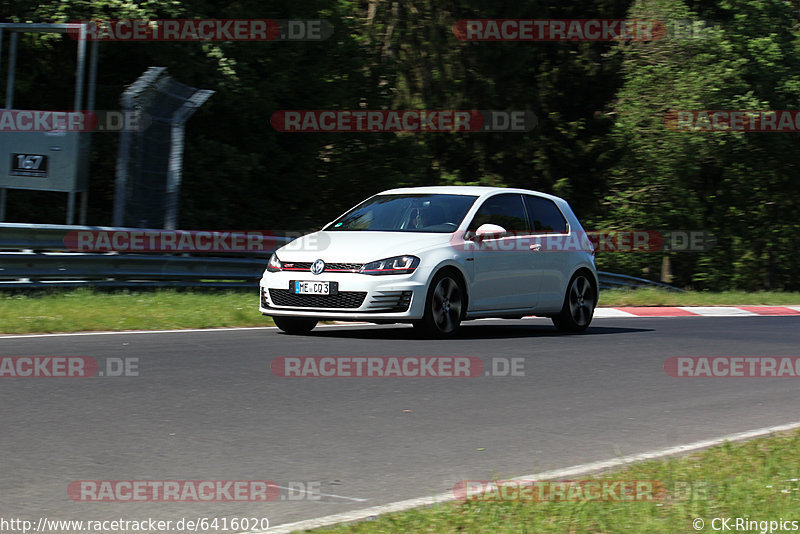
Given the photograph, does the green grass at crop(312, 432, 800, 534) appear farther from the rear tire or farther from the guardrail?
the guardrail

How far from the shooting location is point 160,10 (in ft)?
70.6

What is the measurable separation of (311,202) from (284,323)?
13.8 meters

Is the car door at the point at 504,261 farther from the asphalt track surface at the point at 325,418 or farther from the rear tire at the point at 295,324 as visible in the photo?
the rear tire at the point at 295,324

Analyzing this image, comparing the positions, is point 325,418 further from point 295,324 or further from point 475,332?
point 475,332

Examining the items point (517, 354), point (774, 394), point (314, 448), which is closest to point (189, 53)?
point (517, 354)

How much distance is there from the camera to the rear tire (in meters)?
12.4

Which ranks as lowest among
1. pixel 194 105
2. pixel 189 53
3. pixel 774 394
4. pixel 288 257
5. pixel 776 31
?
pixel 774 394

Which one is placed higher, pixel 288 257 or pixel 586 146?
pixel 586 146

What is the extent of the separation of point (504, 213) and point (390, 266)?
224cm

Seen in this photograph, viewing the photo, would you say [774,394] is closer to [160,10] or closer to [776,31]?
[160,10]

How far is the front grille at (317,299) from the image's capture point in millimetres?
11602

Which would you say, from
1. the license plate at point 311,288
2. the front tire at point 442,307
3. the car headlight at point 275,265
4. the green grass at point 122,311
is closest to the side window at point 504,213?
the front tire at point 442,307

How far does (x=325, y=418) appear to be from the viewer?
7375 millimetres

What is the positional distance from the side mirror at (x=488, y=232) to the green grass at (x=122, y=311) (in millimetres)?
2804
